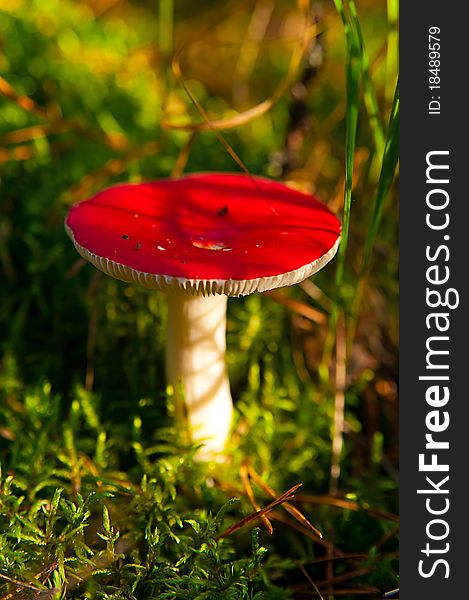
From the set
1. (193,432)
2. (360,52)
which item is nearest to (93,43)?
(360,52)

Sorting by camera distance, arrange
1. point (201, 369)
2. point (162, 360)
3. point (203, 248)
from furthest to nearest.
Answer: point (162, 360) < point (201, 369) < point (203, 248)

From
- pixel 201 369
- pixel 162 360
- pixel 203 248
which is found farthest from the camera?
pixel 162 360

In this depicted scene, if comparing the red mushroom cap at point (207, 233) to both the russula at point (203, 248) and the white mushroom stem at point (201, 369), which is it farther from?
the white mushroom stem at point (201, 369)

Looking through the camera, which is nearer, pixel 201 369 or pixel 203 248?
pixel 203 248

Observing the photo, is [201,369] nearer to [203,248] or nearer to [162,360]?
[162,360]

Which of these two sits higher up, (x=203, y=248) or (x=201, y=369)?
(x=203, y=248)

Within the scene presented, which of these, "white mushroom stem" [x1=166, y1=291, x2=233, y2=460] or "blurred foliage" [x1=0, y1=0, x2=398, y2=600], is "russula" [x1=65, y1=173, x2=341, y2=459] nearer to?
"white mushroom stem" [x1=166, y1=291, x2=233, y2=460]

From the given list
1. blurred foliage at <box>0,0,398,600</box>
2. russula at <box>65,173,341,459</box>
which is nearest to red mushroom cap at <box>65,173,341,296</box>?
russula at <box>65,173,341,459</box>


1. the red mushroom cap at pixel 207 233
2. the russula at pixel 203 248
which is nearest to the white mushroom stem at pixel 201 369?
the russula at pixel 203 248

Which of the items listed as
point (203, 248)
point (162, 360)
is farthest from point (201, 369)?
point (203, 248)
